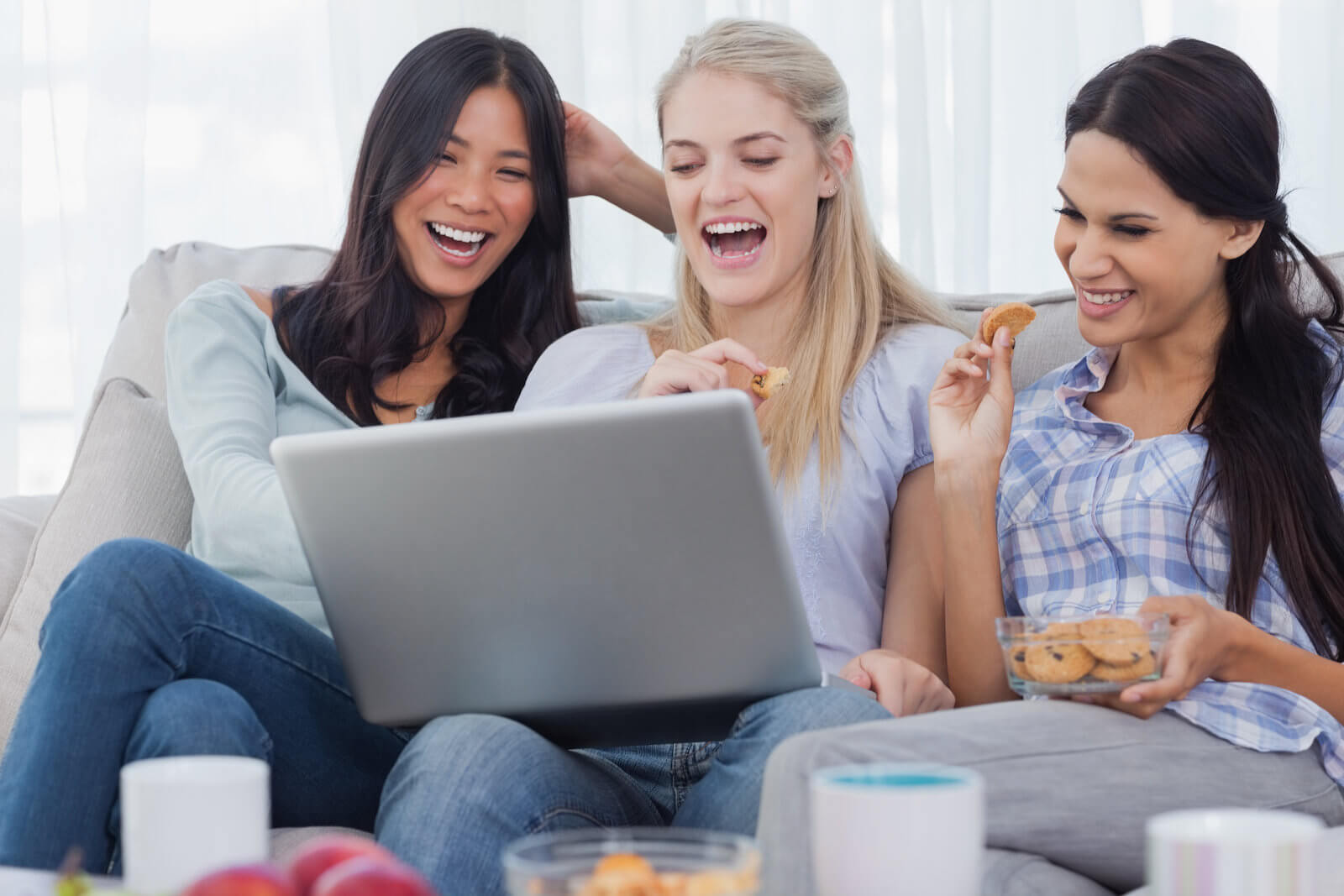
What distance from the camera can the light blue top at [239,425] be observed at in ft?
5.31

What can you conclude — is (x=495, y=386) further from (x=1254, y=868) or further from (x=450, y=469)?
(x=1254, y=868)

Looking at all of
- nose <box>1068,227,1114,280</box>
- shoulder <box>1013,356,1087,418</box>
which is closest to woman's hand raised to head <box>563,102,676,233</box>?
shoulder <box>1013,356,1087,418</box>

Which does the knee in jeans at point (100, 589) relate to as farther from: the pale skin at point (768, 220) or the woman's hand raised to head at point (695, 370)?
the pale skin at point (768, 220)

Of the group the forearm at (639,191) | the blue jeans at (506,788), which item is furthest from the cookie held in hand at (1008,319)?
the forearm at (639,191)

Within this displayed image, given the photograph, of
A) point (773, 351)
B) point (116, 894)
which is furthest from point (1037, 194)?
point (116, 894)

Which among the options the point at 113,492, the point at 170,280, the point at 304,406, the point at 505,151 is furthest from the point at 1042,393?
the point at 170,280

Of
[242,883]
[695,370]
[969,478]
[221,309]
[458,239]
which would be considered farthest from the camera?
[458,239]

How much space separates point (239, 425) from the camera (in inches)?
68.8

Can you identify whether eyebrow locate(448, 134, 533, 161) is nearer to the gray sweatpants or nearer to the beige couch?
the beige couch

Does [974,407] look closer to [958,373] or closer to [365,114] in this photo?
[958,373]

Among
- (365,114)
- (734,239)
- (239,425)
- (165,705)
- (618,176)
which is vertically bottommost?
(165,705)

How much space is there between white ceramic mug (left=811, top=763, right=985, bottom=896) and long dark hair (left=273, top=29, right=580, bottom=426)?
1.26 metres

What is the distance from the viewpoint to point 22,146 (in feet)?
9.39

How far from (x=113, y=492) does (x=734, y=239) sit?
91 centimetres
